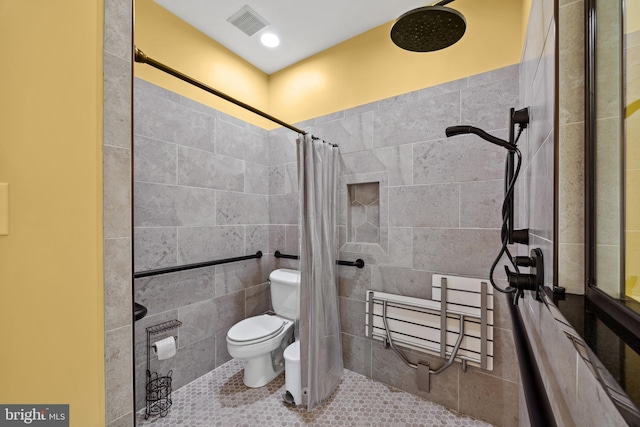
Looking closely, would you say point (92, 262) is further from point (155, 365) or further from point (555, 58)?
point (155, 365)

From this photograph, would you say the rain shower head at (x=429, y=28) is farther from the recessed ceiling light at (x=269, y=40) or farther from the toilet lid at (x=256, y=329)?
the toilet lid at (x=256, y=329)

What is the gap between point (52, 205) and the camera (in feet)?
2.06

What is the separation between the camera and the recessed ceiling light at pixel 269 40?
2.03 metres

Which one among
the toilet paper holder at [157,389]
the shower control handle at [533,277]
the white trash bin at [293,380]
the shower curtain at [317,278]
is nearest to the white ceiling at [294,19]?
the shower curtain at [317,278]

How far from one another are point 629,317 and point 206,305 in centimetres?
219

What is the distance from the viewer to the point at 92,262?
26.3 inches

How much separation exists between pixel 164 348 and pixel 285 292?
0.91 metres

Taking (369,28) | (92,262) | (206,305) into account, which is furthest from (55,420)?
(369,28)

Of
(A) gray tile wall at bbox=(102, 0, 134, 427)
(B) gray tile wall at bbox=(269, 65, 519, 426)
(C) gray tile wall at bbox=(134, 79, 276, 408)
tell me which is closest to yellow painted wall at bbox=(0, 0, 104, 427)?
(A) gray tile wall at bbox=(102, 0, 134, 427)

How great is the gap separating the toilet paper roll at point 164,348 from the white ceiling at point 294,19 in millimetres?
2272

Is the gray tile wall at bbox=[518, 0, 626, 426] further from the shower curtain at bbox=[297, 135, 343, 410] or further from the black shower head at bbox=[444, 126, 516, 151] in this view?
the shower curtain at bbox=[297, 135, 343, 410]

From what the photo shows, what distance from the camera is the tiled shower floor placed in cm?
155

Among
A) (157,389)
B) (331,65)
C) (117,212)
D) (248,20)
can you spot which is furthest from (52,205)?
(331,65)

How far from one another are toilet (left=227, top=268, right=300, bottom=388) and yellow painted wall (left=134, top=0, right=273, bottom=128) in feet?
5.15
